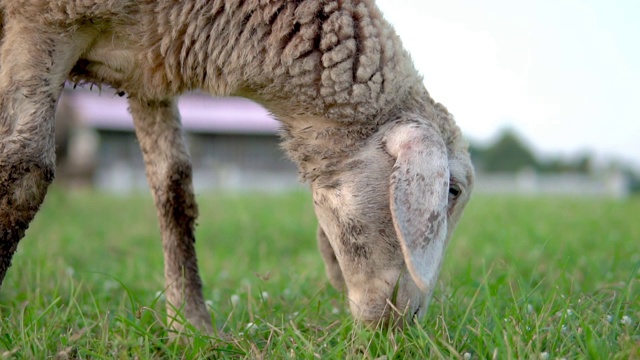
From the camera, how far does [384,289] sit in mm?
2518

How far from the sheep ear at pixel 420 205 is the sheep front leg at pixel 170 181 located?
1.35 m

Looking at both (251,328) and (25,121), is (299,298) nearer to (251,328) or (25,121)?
(251,328)

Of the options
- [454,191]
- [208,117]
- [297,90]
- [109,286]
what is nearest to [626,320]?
[454,191]

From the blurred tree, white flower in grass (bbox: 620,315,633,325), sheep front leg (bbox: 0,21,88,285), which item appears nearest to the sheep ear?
white flower in grass (bbox: 620,315,633,325)

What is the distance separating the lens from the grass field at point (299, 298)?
2.20 meters

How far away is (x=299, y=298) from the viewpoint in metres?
3.21

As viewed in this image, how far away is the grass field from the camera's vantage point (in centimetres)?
220

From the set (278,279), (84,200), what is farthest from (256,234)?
(84,200)

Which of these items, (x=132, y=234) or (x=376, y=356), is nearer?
(x=376, y=356)

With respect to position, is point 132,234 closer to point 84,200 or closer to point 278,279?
point 278,279

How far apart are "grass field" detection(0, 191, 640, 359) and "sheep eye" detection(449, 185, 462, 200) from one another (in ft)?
1.05

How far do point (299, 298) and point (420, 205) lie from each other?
45.9 inches

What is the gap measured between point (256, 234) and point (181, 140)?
10.3 ft

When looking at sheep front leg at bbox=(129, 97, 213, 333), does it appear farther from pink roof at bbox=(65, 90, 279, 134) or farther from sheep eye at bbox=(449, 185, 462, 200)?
pink roof at bbox=(65, 90, 279, 134)
